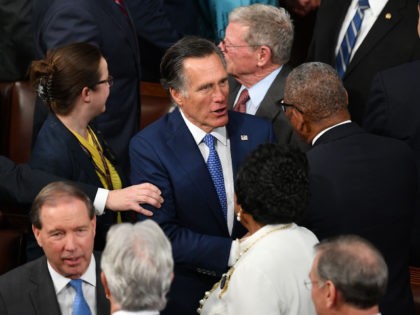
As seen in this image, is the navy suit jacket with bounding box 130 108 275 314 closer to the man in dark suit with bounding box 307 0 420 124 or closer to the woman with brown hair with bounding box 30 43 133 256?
the woman with brown hair with bounding box 30 43 133 256

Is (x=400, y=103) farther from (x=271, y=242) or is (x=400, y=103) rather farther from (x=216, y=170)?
(x=271, y=242)

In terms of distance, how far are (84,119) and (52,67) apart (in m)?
0.27

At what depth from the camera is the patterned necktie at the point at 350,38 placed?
519 cm

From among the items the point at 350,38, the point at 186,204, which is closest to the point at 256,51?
the point at 350,38

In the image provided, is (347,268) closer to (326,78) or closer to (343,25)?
(326,78)

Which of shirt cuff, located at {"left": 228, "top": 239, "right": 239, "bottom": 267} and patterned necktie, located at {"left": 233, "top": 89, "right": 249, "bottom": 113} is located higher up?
patterned necktie, located at {"left": 233, "top": 89, "right": 249, "bottom": 113}

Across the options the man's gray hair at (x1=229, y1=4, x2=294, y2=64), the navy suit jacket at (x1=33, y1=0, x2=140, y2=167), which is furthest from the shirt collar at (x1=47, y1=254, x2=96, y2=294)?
the man's gray hair at (x1=229, y1=4, x2=294, y2=64)

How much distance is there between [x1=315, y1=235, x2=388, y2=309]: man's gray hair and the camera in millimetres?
2979

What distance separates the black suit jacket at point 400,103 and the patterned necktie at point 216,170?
0.88 metres

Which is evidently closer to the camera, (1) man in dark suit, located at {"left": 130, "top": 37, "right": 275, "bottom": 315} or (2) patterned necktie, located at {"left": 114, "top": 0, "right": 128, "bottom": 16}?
(1) man in dark suit, located at {"left": 130, "top": 37, "right": 275, "bottom": 315}

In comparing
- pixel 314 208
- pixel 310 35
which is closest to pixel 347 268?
pixel 314 208

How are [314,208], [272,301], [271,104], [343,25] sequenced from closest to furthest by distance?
[272,301] → [314,208] → [271,104] → [343,25]

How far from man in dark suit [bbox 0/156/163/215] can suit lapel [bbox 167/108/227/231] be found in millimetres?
164

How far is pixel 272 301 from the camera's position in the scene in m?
3.22
